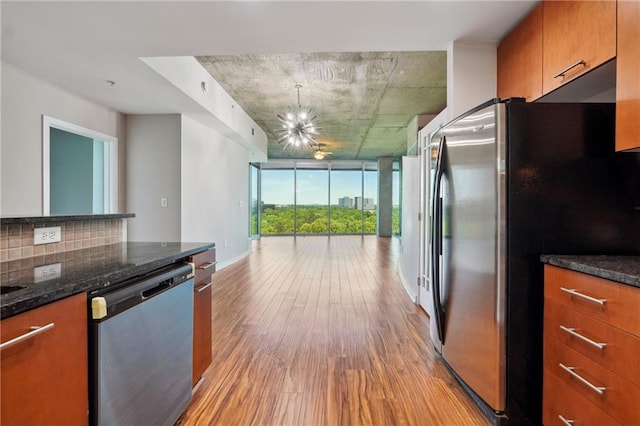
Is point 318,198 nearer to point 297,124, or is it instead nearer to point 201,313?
point 297,124

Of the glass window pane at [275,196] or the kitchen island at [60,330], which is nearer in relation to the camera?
the kitchen island at [60,330]

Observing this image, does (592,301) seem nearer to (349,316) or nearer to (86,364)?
(86,364)

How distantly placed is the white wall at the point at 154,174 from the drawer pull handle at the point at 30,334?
3.83m

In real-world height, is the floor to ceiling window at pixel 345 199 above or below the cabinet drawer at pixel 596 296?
above

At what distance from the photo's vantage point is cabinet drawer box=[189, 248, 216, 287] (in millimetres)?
1881

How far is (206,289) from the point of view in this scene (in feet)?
6.69

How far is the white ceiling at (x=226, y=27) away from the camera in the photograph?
6.65ft

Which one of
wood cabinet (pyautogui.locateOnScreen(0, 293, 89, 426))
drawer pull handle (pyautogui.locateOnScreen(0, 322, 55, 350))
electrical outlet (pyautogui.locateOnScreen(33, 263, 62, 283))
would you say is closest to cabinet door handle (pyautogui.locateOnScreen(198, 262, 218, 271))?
electrical outlet (pyautogui.locateOnScreen(33, 263, 62, 283))

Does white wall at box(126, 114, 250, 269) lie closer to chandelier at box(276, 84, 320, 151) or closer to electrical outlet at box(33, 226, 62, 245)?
chandelier at box(276, 84, 320, 151)

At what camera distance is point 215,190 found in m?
5.77

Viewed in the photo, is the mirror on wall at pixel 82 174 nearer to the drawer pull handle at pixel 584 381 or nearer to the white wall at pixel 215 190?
the white wall at pixel 215 190

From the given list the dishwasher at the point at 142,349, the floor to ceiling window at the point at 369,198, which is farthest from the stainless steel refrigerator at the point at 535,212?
the floor to ceiling window at the point at 369,198

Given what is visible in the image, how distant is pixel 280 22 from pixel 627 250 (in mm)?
2459

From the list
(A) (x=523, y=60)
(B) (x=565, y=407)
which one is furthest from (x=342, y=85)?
(B) (x=565, y=407)
